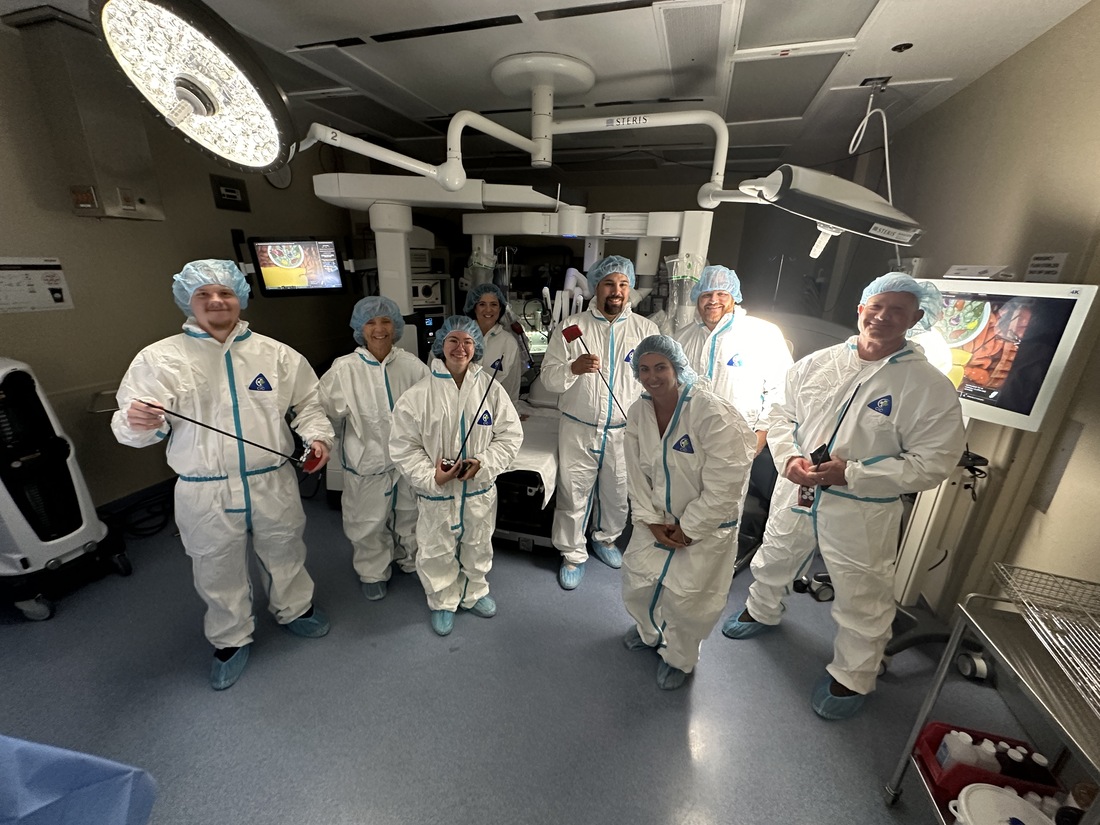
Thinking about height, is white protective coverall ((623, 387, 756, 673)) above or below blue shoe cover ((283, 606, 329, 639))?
above

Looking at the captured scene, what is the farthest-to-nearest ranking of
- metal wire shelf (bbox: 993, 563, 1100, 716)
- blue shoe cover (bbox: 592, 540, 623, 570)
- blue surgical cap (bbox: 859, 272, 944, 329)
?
blue shoe cover (bbox: 592, 540, 623, 570) < blue surgical cap (bbox: 859, 272, 944, 329) < metal wire shelf (bbox: 993, 563, 1100, 716)

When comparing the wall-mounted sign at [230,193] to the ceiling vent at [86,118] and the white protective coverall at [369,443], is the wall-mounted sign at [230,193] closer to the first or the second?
the ceiling vent at [86,118]

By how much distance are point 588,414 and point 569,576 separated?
84cm

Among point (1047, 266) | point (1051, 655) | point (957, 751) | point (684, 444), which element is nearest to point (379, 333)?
point (684, 444)

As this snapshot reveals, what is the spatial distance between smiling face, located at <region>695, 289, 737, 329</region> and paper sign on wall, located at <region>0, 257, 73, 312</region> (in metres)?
3.21

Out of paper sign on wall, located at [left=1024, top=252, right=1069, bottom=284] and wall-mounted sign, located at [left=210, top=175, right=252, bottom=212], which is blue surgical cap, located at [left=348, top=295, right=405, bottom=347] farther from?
paper sign on wall, located at [left=1024, top=252, right=1069, bottom=284]

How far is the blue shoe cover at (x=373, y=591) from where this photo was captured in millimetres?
2129

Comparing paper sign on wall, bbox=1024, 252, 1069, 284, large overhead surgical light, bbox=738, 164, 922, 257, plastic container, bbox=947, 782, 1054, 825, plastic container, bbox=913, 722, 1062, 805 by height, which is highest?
large overhead surgical light, bbox=738, 164, 922, 257

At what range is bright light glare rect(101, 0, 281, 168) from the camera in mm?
809

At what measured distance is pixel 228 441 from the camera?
154cm

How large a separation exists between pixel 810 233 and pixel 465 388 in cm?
337

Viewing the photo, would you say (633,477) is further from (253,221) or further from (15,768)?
(253,221)

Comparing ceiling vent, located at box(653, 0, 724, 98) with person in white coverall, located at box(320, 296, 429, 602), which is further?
person in white coverall, located at box(320, 296, 429, 602)

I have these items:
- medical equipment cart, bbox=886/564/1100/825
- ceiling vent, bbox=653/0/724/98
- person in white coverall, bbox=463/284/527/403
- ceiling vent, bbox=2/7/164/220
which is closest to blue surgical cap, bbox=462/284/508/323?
person in white coverall, bbox=463/284/527/403
